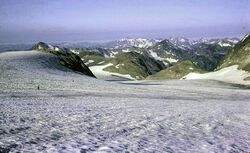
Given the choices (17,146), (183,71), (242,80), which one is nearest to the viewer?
(17,146)

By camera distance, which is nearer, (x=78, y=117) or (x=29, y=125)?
(x=29, y=125)

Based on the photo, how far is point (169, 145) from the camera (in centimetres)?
1598

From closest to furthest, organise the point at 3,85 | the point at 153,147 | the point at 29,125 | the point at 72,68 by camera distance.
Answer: the point at 153,147
the point at 29,125
the point at 3,85
the point at 72,68

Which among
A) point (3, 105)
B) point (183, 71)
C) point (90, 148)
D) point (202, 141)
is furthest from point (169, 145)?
point (183, 71)

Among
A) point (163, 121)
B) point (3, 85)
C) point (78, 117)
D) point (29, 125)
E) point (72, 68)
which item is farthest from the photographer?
point (72, 68)

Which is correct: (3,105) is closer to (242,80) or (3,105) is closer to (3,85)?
(3,85)

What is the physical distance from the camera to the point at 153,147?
49.9ft

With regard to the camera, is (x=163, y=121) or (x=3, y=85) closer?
(x=163, y=121)

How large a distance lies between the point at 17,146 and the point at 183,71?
169 m

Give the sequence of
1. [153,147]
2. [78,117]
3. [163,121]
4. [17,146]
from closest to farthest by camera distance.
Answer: [17,146], [153,147], [78,117], [163,121]

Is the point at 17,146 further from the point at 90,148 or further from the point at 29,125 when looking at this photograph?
the point at 29,125

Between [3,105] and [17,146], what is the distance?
11.1 m

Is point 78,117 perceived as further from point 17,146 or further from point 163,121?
point 17,146

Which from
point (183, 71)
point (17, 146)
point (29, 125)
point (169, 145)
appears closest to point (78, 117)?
point (29, 125)
